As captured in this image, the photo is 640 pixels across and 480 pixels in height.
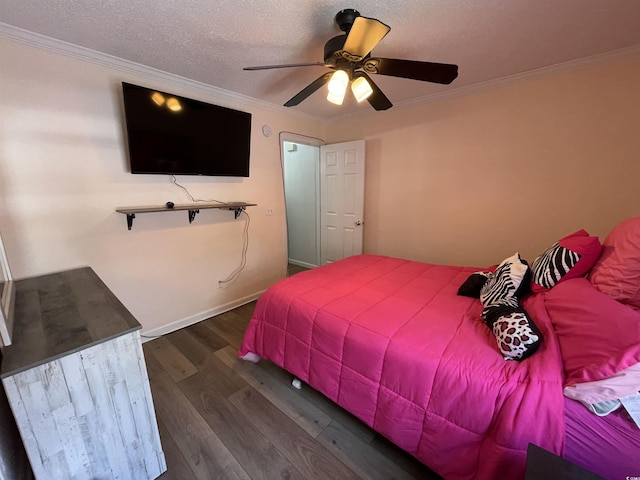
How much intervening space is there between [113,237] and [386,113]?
3241 millimetres

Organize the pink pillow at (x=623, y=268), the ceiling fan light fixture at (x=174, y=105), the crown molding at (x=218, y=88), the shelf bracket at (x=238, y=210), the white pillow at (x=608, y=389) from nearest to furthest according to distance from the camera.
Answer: the white pillow at (x=608, y=389) < the pink pillow at (x=623, y=268) < the crown molding at (x=218, y=88) < the ceiling fan light fixture at (x=174, y=105) < the shelf bracket at (x=238, y=210)

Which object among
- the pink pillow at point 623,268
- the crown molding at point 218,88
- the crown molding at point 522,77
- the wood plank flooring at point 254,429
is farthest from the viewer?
the crown molding at point 522,77

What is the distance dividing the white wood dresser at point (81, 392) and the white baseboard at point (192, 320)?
1204mm

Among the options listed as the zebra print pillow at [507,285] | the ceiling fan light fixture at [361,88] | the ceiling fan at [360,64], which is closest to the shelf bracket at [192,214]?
the ceiling fan at [360,64]

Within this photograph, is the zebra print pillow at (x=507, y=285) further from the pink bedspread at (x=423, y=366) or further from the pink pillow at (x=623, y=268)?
the pink pillow at (x=623, y=268)

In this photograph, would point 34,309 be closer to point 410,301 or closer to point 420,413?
point 420,413

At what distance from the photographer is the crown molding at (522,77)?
6.47 feet

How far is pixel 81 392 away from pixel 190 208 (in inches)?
67.1

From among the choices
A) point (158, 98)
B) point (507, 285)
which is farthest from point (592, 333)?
point (158, 98)

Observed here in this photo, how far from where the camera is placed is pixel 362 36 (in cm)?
133

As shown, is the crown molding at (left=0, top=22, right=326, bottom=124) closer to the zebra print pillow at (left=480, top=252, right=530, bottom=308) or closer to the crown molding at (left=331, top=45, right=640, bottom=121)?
the crown molding at (left=331, top=45, right=640, bottom=121)

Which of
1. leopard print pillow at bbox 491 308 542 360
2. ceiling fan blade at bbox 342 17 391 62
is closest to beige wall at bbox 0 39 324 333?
ceiling fan blade at bbox 342 17 391 62

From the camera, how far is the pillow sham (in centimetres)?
137

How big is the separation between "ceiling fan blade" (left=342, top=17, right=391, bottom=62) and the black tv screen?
1584 mm
